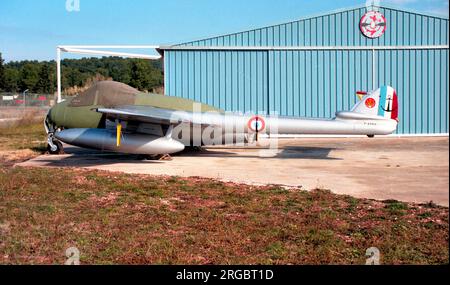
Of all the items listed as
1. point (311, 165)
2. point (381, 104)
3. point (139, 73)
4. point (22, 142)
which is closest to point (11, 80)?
point (139, 73)

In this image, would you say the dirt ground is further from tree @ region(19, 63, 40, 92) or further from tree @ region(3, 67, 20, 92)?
tree @ region(3, 67, 20, 92)

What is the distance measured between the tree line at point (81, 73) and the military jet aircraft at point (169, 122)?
10936 mm

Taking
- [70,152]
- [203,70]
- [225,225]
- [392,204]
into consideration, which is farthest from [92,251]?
[203,70]

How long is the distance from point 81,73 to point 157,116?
102ft

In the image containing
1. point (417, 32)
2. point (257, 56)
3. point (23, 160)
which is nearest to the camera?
point (23, 160)

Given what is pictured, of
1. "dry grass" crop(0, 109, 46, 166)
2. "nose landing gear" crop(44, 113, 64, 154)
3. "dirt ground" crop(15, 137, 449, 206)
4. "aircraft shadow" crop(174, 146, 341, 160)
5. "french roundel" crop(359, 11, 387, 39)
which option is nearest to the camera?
"dirt ground" crop(15, 137, 449, 206)

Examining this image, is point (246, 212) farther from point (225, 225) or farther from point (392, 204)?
point (392, 204)

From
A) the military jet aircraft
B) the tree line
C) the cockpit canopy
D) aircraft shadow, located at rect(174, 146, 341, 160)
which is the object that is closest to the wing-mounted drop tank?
the military jet aircraft

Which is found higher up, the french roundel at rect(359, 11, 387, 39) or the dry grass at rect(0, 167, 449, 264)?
the french roundel at rect(359, 11, 387, 39)

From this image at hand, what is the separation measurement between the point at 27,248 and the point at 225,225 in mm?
2103

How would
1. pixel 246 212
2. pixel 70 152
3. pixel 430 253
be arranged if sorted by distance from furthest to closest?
pixel 70 152
pixel 246 212
pixel 430 253

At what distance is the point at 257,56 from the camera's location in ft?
65.8

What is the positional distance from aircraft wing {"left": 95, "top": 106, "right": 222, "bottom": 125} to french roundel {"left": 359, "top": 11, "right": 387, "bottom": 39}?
7.19 m

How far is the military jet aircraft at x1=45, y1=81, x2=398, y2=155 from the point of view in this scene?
39.0 ft
